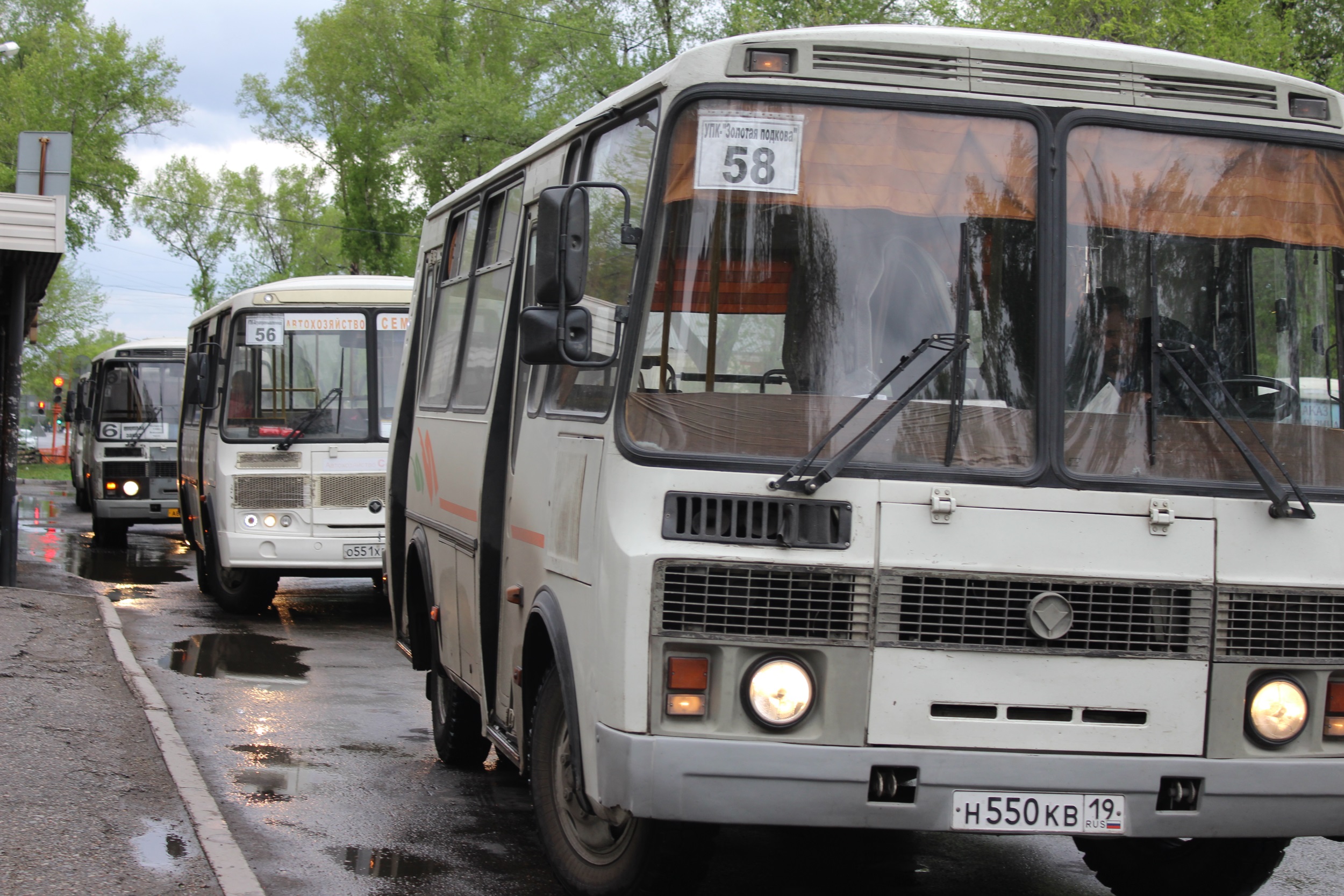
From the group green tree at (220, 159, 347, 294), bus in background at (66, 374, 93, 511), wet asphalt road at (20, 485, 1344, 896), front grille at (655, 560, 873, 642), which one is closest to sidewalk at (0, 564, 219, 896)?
wet asphalt road at (20, 485, 1344, 896)

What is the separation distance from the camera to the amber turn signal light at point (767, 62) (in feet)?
15.9

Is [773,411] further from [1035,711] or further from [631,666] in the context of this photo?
[1035,711]

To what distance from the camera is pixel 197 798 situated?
6.89 meters

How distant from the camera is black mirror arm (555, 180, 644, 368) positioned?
4.73 meters

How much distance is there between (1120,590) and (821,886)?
2.15m

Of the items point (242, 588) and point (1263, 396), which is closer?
point (1263, 396)

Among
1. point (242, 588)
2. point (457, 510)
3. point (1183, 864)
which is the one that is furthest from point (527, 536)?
point (242, 588)

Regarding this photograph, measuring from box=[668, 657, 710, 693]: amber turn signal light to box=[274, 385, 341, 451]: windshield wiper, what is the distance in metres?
10.8

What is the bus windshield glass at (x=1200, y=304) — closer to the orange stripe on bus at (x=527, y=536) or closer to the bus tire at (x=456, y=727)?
the orange stripe on bus at (x=527, y=536)

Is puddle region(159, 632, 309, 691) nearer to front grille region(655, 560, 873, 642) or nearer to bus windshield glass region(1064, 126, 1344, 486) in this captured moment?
front grille region(655, 560, 873, 642)

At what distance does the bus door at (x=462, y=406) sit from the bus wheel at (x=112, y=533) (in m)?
16.6

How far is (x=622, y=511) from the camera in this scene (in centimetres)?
469

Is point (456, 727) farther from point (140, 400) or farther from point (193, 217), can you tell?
point (193, 217)

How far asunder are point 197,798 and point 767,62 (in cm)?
411
